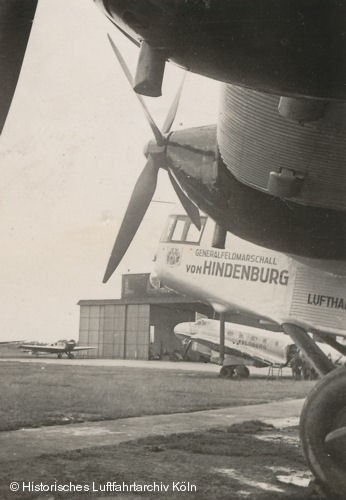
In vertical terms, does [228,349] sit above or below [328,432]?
below

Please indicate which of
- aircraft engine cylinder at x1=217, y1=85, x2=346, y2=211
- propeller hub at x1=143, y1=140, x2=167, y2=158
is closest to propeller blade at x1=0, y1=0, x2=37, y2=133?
aircraft engine cylinder at x1=217, y1=85, x2=346, y2=211

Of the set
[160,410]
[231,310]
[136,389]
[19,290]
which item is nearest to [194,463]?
[19,290]

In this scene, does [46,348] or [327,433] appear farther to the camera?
[46,348]

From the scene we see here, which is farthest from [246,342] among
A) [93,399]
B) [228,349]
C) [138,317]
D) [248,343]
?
[93,399]

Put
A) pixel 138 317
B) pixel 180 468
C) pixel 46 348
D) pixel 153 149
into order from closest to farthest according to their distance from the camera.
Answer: pixel 180 468 < pixel 153 149 < pixel 138 317 < pixel 46 348

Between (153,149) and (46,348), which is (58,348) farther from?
(153,149)

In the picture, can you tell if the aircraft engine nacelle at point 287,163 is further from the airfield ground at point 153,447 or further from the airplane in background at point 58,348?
the airplane in background at point 58,348

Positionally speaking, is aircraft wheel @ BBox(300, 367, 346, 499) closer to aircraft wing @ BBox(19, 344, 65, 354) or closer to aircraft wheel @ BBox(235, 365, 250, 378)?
aircraft wheel @ BBox(235, 365, 250, 378)
